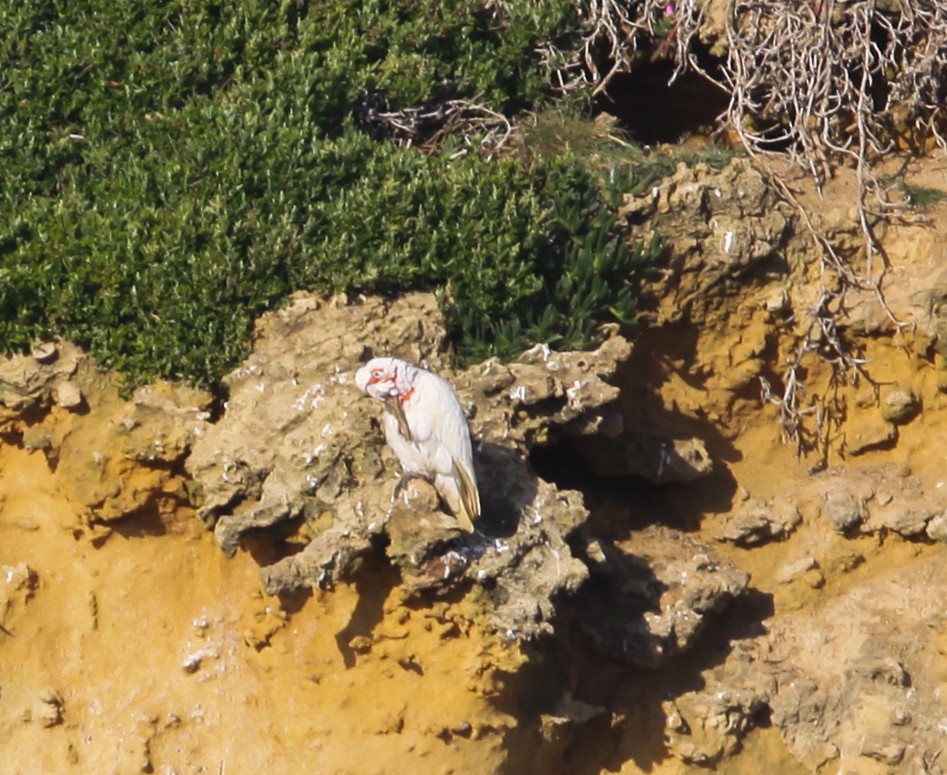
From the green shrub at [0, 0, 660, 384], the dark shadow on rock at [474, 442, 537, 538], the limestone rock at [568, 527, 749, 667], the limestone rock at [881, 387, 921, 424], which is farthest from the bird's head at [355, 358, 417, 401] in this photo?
the limestone rock at [881, 387, 921, 424]

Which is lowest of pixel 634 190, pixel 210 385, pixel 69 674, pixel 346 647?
pixel 69 674

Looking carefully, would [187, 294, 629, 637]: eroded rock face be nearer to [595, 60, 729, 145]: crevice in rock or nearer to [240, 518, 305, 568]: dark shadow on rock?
[240, 518, 305, 568]: dark shadow on rock

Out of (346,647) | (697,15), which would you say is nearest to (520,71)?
(697,15)

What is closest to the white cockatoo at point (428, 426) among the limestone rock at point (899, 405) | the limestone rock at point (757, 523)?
the limestone rock at point (757, 523)

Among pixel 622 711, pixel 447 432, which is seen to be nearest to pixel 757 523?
pixel 622 711

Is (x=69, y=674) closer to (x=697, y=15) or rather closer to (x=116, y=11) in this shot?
(x=116, y=11)

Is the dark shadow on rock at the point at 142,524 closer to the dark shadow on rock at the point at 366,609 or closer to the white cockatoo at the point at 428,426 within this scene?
the dark shadow on rock at the point at 366,609
